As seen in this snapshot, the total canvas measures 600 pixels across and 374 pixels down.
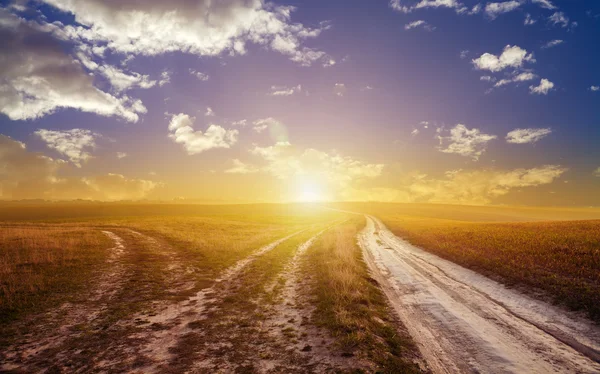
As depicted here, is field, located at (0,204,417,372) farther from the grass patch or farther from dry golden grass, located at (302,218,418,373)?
the grass patch

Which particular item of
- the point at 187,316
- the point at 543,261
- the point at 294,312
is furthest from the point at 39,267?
the point at 543,261

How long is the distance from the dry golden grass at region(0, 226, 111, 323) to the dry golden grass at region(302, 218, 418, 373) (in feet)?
39.9

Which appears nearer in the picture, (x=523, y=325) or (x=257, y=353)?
(x=257, y=353)

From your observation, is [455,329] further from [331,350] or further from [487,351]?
[331,350]

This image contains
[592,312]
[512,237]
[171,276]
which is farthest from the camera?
[512,237]

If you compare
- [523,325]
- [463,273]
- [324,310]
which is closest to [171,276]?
[324,310]

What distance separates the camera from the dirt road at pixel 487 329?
716cm

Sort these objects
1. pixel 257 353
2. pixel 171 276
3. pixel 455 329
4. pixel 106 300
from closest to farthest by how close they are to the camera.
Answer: pixel 257 353
pixel 455 329
pixel 106 300
pixel 171 276

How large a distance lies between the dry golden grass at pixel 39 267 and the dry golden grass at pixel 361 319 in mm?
12172

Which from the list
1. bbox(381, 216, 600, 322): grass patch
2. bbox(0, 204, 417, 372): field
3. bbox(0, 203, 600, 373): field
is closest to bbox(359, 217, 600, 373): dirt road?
bbox(0, 203, 600, 373): field

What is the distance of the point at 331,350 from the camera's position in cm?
777

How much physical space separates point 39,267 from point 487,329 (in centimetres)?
2412

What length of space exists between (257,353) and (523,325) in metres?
9.52

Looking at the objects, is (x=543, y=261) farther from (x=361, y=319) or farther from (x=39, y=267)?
(x=39, y=267)
